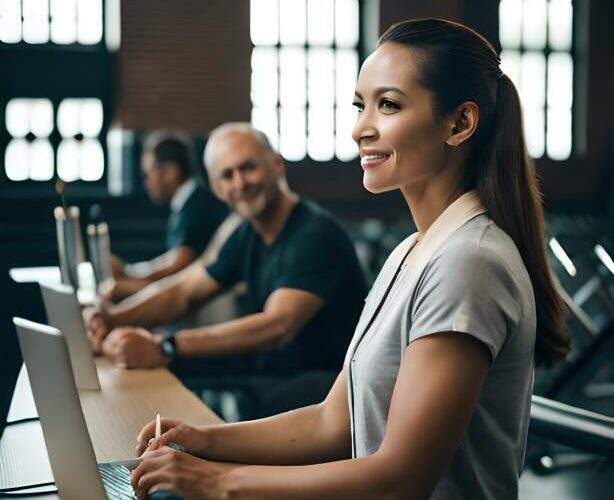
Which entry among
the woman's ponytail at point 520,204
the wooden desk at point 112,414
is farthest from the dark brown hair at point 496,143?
the wooden desk at point 112,414

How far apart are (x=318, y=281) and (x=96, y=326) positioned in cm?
71

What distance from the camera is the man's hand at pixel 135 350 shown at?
293 cm

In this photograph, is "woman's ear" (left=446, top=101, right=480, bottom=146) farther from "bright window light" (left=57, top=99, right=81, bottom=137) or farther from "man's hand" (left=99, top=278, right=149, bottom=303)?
"bright window light" (left=57, top=99, right=81, bottom=137)

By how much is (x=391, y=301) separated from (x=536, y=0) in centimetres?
1217

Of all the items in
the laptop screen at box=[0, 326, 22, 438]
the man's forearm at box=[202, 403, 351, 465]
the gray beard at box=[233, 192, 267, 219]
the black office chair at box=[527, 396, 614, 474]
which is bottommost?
the laptop screen at box=[0, 326, 22, 438]

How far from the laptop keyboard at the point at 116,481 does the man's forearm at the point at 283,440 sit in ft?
0.43

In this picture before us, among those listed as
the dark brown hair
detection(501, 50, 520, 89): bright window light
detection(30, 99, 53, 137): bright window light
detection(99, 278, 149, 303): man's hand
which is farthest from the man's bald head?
detection(501, 50, 520, 89): bright window light

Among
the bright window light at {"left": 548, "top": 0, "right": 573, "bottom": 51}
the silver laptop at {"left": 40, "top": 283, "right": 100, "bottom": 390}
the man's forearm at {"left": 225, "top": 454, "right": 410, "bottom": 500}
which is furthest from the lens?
the bright window light at {"left": 548, "top": 0, "right": 573, "bottom": 51}

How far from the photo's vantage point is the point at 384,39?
1562 millimetres

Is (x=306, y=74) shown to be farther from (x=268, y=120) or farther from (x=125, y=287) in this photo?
(x=125, y=287)

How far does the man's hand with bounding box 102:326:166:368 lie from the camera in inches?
115

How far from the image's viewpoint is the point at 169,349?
302cm

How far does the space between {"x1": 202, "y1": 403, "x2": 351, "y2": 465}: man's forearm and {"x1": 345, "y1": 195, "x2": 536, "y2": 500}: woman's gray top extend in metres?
0.17

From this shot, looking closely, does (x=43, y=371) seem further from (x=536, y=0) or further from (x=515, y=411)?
(x=536, y=0)
